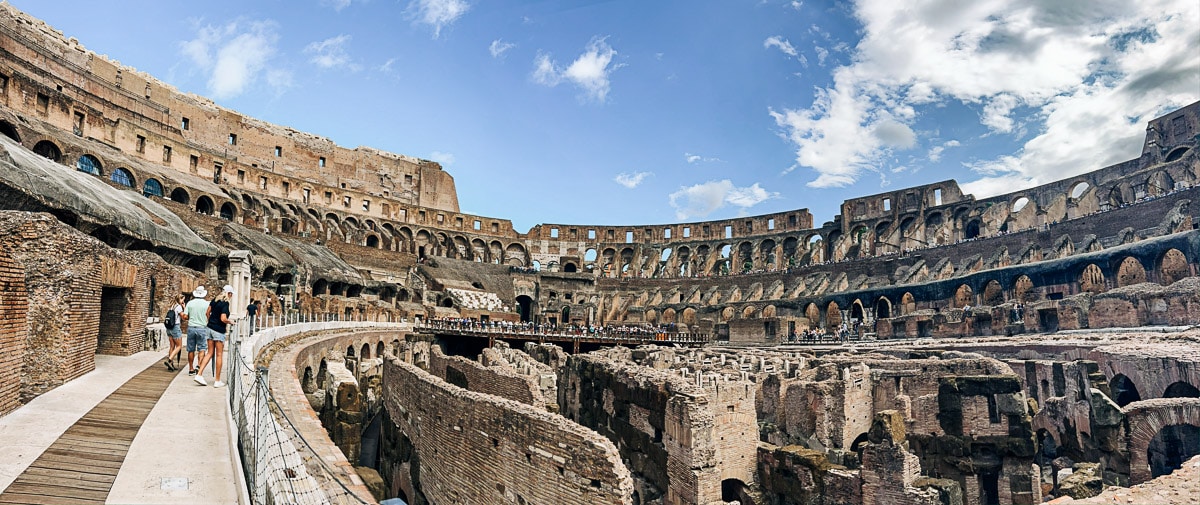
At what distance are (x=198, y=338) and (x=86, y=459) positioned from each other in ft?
15.9

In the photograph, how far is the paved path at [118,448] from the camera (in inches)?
197

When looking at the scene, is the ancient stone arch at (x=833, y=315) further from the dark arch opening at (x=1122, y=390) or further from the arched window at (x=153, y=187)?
the arched window at (x=153, y=187)

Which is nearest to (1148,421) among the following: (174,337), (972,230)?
(174,337)

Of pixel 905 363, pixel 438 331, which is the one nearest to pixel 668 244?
pixel 438 331

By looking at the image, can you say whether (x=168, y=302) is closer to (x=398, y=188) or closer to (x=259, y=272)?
(x=259, y=272)

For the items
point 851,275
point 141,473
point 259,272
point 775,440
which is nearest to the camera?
point 141,473

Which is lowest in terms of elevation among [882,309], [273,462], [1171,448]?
[1171,448]

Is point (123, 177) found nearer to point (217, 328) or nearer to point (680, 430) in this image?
point (217, 328)

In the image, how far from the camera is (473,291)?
55250 millimetres

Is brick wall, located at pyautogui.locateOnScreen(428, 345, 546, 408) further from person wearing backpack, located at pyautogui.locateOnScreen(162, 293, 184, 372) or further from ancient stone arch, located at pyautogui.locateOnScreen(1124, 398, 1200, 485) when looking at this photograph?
ancient stone arch, located at pyautogui.locateOnScreen(1124, 398, 1200, 485)

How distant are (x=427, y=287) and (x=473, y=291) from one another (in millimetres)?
3951

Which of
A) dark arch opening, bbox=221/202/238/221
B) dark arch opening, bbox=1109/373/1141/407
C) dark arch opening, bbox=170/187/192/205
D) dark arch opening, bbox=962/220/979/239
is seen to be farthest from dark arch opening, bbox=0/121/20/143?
dark arch opening, bbox=962/220/979/239

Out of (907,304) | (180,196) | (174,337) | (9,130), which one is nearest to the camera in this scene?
(174,337)

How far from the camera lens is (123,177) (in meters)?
42.7
